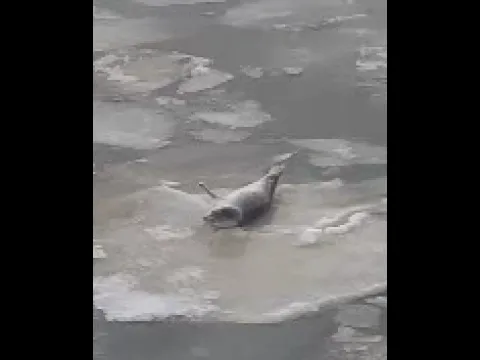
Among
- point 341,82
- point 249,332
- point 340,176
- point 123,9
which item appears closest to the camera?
point 249,332

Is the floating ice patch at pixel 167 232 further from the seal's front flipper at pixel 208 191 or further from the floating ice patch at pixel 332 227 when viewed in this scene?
the floating ice patch at pixel 332 227

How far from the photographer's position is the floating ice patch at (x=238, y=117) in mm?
1806

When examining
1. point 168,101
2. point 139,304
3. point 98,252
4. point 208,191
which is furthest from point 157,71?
point 139,304

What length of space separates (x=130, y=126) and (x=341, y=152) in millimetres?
445

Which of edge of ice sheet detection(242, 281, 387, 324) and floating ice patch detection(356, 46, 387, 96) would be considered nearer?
edge of ice sheet detection(242, 281, 387, 324)

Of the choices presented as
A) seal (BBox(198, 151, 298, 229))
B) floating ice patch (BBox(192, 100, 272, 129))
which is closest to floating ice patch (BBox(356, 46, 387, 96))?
floating ice patch (BBox(192, 100, 272, 129))

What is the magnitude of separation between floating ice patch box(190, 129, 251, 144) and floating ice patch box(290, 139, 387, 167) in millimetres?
108

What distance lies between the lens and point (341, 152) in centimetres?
176

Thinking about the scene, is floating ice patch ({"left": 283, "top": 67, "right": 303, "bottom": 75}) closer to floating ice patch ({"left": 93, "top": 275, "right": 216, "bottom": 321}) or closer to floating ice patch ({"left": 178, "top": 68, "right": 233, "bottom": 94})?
floating ice patch ({"left": 178, "top": 68, "right": 233, "bottom": 94})

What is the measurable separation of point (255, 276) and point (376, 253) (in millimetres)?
233

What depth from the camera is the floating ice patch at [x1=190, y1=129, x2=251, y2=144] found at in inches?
70.2

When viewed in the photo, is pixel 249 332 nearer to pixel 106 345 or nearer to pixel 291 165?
pixel 106 345

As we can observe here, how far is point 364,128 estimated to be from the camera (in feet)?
5.86

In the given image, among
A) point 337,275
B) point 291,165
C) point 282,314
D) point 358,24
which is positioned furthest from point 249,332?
point 358,24
